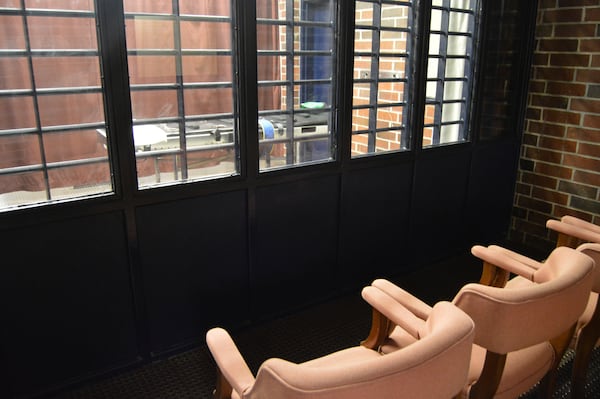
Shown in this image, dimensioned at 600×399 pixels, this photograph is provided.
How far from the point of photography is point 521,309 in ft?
3.94

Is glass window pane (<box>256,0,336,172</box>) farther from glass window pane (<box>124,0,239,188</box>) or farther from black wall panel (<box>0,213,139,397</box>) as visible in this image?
black wall panel (<box>0,213,139,397</box>)

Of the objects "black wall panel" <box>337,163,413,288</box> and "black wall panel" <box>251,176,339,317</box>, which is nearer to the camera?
"black wall panel" <box>251,176,339,317</box>

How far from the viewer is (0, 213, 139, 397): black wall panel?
1.68 m

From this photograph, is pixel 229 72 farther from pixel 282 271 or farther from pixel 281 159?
pixel 282 271

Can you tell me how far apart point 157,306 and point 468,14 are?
7.05 feet

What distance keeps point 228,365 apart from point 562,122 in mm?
2558

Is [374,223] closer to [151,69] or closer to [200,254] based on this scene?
[200,254]

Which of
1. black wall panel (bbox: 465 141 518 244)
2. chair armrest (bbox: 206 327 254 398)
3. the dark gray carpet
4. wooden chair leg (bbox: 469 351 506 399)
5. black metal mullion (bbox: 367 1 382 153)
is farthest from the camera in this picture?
black wall panel (bbox: 465 141 518 244)

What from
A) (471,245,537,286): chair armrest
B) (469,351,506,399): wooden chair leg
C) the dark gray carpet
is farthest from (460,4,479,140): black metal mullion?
(469,351,506,399): wooden chair leg

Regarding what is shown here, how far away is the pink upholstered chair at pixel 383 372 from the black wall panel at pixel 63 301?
734 mm

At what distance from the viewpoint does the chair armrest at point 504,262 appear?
166cm

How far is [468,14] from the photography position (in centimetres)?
272

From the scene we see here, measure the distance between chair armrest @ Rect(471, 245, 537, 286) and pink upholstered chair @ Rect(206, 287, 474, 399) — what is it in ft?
1.87

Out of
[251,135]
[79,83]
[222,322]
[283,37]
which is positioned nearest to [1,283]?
[79,83]
